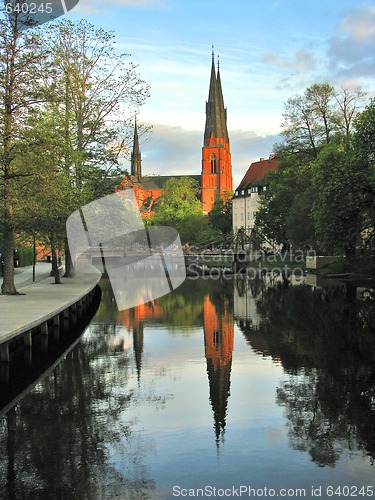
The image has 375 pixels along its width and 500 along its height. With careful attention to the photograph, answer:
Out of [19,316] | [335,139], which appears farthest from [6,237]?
[335,139]

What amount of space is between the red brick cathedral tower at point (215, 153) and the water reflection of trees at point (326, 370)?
14062 centimetres

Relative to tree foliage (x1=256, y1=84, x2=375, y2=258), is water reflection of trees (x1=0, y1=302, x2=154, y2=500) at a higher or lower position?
lower

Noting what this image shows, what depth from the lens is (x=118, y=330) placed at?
877 inches

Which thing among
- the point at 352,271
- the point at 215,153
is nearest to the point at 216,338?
the point at 352,271

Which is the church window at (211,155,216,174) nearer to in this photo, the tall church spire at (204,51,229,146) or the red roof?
the tall church spire at (204,51,229,146)

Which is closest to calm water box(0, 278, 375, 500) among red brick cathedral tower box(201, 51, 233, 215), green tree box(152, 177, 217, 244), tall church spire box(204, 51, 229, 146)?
green tree box(152, 177, 217, 244)

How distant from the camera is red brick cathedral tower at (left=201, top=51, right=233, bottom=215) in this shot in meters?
166

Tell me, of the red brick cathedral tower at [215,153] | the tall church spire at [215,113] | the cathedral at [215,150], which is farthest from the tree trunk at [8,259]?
the red brick cathedral tower at [215,153]

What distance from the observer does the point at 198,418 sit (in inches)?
428

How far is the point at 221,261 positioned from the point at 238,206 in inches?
2091

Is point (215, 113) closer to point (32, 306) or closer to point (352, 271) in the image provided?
point (352, 271)

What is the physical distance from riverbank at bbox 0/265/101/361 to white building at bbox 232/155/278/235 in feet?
305

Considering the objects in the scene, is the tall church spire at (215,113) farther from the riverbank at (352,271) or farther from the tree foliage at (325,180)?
the riverbank at (352,271)

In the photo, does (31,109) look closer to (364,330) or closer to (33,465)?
(364,330)
